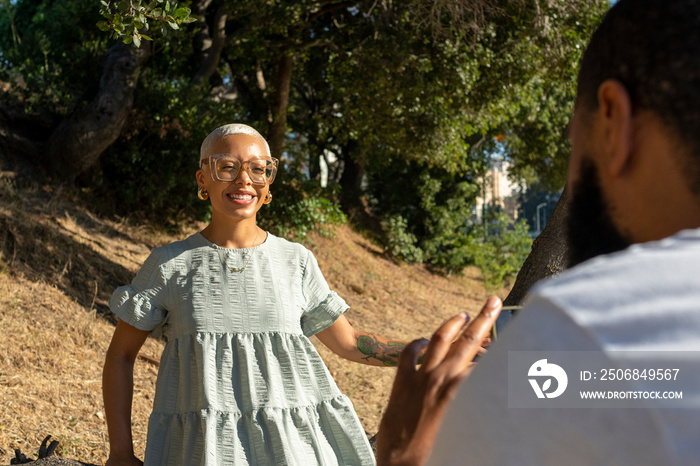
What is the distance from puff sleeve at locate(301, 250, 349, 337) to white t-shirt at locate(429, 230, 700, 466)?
6.25ft

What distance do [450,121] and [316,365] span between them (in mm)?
9194

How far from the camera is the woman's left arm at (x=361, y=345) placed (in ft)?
7.75

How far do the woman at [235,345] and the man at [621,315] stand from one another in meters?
1.59

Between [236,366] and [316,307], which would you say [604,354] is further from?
[316,307]

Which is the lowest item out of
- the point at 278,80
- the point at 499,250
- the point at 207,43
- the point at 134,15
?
the point at 499,250

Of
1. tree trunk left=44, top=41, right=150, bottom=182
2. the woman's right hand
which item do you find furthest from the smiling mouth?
tree trunk left=44, top=41, right=150, bottom=182

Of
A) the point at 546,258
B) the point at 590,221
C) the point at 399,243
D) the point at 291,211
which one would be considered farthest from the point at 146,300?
the point at 399,243

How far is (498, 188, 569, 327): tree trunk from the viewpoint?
13.0ft

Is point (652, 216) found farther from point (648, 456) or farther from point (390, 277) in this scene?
point (390, 277)

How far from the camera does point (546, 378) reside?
56cm

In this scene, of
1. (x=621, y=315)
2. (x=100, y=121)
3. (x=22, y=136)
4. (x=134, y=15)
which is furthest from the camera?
(x=22, y=136)

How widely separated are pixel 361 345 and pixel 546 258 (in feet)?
6.45

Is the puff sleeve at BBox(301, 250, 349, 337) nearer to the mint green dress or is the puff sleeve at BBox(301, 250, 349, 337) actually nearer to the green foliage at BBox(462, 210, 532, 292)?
the mint green dress

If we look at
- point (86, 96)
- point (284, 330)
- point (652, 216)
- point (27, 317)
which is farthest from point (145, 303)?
point (86, 96)
